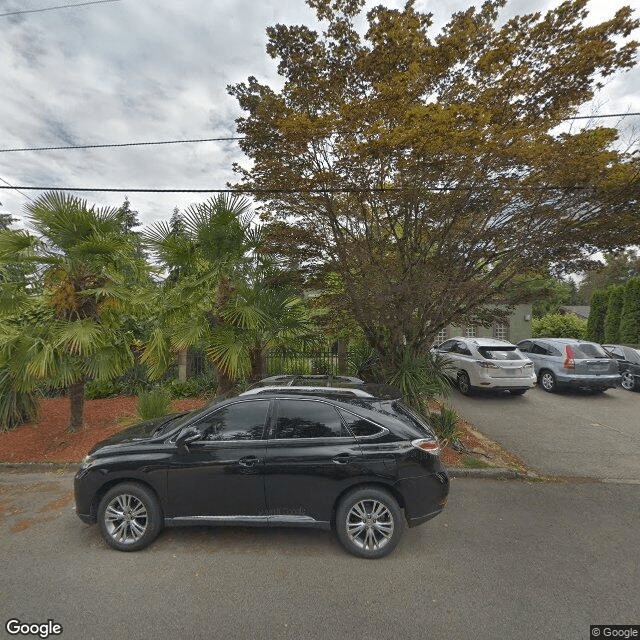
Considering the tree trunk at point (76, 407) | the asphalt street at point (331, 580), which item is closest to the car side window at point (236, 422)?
the asphalt street at point (331, 580)

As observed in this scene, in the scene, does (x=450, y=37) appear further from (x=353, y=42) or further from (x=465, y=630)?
(x=465, y=630)

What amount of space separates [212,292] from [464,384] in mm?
7534

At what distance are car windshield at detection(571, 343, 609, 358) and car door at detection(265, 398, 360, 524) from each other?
9.61m

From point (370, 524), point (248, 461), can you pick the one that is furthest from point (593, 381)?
point (248, 461)

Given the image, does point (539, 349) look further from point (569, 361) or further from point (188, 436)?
point (188, 436)

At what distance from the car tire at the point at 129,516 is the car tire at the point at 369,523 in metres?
1.76

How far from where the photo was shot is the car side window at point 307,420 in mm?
3385

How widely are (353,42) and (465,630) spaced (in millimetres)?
7411

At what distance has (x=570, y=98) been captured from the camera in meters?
5.52

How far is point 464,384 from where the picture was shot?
10039mm

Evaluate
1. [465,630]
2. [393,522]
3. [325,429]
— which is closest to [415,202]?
[325,429]

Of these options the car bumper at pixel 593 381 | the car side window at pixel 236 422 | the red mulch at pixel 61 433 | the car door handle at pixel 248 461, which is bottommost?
the red mulch at pixel 61 433

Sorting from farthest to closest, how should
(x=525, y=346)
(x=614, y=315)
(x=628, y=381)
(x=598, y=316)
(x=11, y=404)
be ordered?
1. (x=598, y=316)
2. (x=614, y=315)
3. (x=525, y=346)
4. (x=628, y=381)
5. (x=11, y=404)
